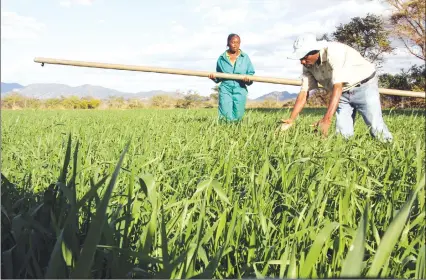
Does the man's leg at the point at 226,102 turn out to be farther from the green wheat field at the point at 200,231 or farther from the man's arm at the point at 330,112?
the green wheat field at the point at 200,231

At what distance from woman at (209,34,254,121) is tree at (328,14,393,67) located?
585 inches

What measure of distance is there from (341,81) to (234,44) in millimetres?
2987

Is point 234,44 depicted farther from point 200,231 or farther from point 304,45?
point 200,231

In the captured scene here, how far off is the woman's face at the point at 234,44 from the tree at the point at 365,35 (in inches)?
586

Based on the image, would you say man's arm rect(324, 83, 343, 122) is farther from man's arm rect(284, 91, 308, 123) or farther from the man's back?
man's arm rect(284, 91, 308, 123)

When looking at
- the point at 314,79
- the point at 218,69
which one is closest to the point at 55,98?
the point at 218,69

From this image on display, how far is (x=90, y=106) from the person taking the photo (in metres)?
30.4

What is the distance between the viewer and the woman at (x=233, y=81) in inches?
284

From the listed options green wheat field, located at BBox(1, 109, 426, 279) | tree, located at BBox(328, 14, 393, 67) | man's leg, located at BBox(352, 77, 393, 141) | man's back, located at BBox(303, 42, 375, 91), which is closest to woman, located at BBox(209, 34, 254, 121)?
man's back, located at BBox(303, 42, 375, 91)

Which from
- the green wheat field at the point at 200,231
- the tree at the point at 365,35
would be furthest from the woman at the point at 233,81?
the tree at the point at 365,35

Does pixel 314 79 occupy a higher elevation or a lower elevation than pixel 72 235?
higher

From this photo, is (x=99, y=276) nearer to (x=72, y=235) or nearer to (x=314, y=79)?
(x=72, y=235)

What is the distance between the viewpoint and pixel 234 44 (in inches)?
282

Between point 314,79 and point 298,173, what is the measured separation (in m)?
3.15
